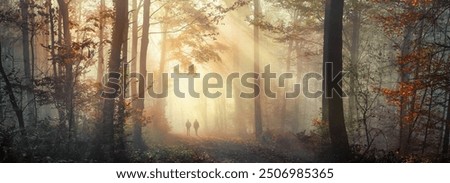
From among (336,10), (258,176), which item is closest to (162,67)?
(336,10)

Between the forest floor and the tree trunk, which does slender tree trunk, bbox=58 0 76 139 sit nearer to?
the forest floor

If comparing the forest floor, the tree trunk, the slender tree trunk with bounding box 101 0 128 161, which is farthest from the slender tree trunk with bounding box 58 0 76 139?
the tree trunk

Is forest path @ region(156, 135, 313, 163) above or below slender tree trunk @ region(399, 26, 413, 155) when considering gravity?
below

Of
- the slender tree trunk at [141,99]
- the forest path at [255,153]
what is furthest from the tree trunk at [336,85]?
the slender tree trunk at [141,99]

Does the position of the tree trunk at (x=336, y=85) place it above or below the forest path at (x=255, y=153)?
above

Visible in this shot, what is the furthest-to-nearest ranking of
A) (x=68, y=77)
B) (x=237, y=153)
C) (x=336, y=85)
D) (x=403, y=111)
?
(x=403, y=111)
(x=237, y=153)
(x=68, y=77)
(x=336, y=85)

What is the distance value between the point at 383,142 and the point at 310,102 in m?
29.7

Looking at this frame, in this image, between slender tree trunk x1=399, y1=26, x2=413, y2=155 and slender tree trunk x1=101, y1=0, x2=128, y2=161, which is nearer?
slender tree trunk x1=101, y1=0, x2=128, y2=161

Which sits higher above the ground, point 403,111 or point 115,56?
point 115,56

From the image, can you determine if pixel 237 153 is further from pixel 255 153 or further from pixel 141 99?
pixel 141 99

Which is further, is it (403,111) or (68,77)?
(403,111)

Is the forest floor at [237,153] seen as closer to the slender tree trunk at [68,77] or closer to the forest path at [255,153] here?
the forest path at [255,153]

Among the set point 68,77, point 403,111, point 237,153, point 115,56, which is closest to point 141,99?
point 68,77

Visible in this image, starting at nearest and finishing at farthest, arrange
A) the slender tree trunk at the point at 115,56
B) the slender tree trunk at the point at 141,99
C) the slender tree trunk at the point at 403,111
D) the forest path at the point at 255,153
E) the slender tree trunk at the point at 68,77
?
the slender tree trunk at the point at 115,56 < the slender tree trunk at the point at 68,77 < the slender tree trunk at the point at 403,111 < the forest path at the point at 255,153 < the slender tree trunk at the point at 141,99
